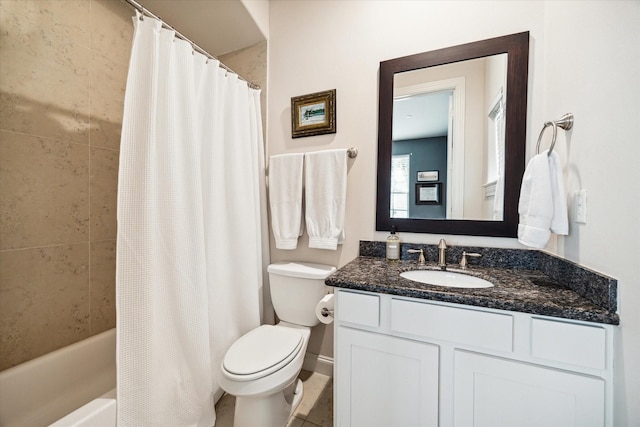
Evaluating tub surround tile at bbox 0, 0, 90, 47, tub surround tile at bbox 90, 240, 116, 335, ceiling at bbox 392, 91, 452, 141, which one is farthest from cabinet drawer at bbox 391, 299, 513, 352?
tub surround tile at bbox 0, 0, 90, 47

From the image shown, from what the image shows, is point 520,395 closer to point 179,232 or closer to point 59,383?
point 179,232

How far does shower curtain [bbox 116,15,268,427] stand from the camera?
3.34ft

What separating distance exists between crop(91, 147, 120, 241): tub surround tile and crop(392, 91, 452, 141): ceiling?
5.65 feet

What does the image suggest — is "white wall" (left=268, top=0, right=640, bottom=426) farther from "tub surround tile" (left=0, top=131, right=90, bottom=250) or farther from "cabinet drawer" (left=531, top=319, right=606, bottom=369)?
"tub surround tile" (left=0, top=131, right=90, bottom=250)

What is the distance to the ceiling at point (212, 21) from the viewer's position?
5.09 feet

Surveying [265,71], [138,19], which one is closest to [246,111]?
[265,71]

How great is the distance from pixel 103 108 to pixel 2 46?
0.41 meters


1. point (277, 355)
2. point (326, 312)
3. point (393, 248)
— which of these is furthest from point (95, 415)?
point (393, 248)

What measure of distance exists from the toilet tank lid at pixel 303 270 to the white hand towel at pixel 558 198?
1040 mm

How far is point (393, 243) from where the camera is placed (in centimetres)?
143

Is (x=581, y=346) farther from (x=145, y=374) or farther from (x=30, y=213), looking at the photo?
(x=30, y=213)

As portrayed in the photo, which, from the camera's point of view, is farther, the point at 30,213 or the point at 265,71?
the point at 265,71

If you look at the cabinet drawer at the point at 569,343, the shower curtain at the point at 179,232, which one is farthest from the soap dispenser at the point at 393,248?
the shower curtain at the point at 179,232

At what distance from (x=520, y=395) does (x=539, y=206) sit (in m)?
0.66
